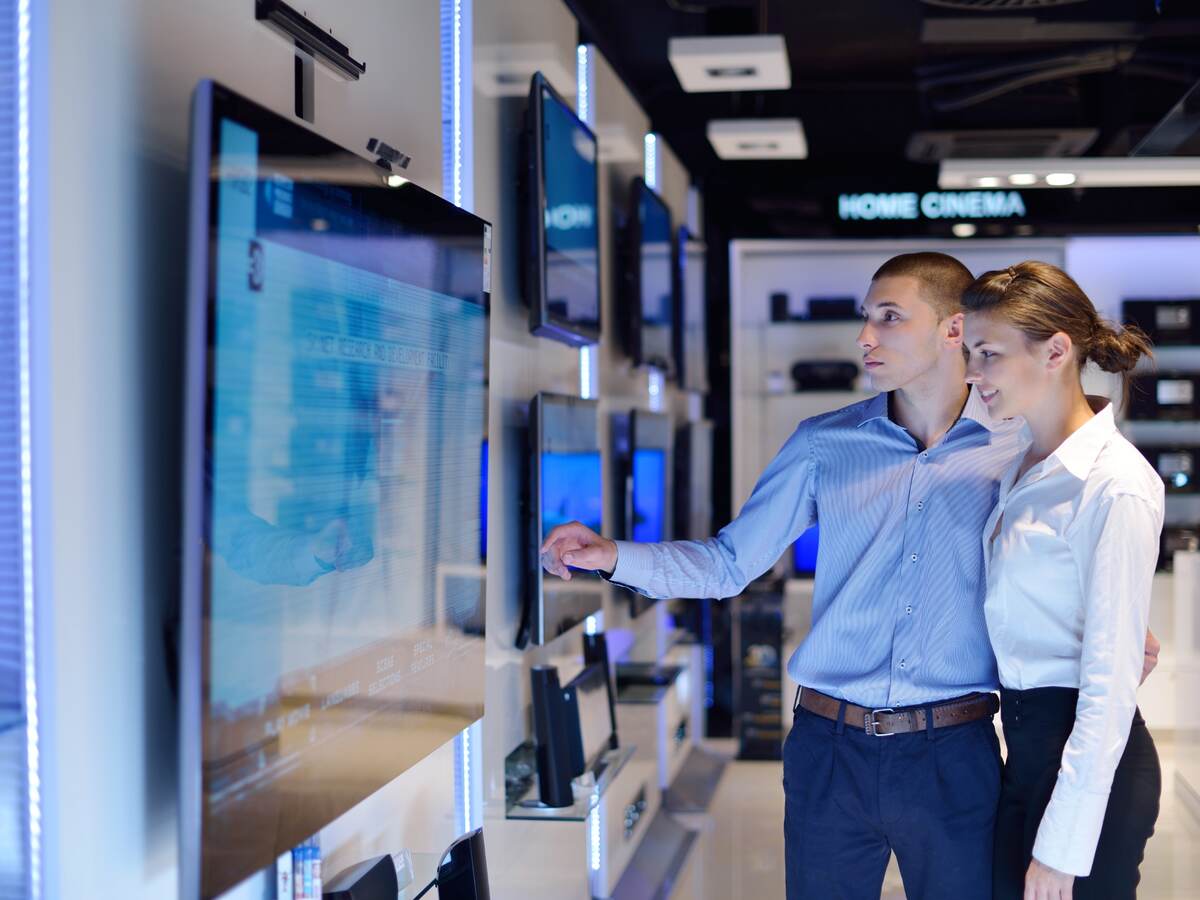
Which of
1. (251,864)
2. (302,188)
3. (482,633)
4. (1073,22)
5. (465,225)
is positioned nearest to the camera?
(251,864)

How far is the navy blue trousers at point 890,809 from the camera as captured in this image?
2438mm

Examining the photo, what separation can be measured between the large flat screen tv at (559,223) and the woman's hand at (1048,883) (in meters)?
1.85

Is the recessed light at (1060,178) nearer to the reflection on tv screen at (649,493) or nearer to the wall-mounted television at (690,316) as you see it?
the wall-mounted television at (690,316)

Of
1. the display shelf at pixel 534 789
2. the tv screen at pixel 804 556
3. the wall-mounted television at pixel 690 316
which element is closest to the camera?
the display shelf at pixel 534 789

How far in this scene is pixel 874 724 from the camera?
2500 mm

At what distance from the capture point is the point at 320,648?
75.2 inches

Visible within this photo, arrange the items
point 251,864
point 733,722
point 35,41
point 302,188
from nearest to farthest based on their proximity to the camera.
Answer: point 35,41, point 251,864, point 302,188, point 733,722

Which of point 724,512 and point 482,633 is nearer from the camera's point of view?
point 482,633

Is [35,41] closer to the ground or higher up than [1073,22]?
closer to the ground

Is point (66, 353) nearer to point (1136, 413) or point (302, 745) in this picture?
point (302, 745)

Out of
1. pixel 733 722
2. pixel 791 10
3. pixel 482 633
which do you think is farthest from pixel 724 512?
pixel 482 633

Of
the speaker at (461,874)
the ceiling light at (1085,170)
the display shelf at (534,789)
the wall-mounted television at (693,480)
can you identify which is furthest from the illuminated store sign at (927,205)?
the speaker at (461,874)

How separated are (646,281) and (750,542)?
9.12 ft

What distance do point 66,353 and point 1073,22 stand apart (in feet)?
18.6
